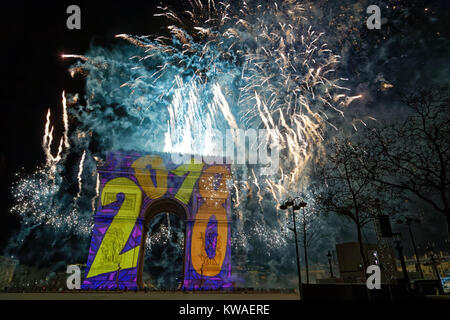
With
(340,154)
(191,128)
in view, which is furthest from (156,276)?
(340,154)

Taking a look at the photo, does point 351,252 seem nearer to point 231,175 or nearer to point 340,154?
point 231,175

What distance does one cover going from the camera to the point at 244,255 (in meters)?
50.3

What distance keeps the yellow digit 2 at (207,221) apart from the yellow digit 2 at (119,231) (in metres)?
5.10

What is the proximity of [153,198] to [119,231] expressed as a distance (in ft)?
12.6

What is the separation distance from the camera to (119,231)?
2170cm

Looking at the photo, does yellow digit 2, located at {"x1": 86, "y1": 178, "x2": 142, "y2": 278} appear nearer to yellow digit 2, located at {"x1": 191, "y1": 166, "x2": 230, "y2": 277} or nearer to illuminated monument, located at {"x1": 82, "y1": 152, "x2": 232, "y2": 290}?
illuminated monument, located at {"x1": 82, "y1": 152, "x2": 232, "y2": 290}

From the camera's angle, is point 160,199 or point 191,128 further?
point 160,199

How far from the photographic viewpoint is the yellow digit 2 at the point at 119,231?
20688 millimetres

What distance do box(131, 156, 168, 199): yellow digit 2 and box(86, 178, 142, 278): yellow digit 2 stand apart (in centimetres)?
79

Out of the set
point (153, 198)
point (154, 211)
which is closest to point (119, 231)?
point (153, 198)

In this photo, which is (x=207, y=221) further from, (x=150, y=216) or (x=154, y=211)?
(x=150, y=216)
